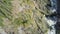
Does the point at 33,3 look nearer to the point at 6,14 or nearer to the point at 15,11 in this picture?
the point at 15,11

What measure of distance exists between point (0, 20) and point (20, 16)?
39cm

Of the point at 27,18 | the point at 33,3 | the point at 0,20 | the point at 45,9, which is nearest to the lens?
the point at 0,20

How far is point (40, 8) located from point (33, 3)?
0.20 metres

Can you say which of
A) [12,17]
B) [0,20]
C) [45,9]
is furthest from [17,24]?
[45,9]

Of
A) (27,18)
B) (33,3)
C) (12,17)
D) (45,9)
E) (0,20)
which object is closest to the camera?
(0,20)

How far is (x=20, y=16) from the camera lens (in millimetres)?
2770

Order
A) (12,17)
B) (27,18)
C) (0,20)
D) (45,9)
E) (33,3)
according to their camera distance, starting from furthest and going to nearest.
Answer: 1. (45,9)
2. (33,3)
3. (27,18)
4. (12,17)
5. (0,20)

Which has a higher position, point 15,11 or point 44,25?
point 15,11

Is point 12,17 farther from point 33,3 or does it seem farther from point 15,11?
point 33,3

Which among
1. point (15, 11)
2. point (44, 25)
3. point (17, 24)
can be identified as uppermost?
point (15, 11)

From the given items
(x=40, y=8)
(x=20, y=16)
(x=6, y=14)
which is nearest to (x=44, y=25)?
(x=40, y=8)

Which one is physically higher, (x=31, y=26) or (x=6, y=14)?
(x=6, y=14)

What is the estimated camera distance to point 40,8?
10.8 feet

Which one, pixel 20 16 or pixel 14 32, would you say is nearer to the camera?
pixel 14 32
